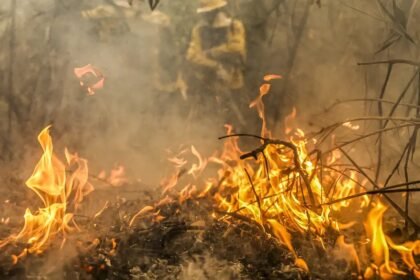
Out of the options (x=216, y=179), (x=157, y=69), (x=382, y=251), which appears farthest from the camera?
(x=157, y=69)

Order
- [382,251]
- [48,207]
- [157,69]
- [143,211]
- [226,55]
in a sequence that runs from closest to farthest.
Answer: [382,251] → [48,207] → [143,211] → [157,69] → [226,55]

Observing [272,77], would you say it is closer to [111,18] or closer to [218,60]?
[218,60]

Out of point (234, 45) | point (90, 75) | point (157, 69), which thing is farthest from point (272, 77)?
point (90, 75)

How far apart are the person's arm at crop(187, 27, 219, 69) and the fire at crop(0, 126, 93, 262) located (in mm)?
2075

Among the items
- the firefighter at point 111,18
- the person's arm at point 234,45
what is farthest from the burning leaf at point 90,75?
the person's arm at point 234,45

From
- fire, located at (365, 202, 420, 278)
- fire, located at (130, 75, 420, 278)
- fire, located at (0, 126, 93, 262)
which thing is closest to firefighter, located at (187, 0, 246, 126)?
fire, located at (130, 75, 420, 278)

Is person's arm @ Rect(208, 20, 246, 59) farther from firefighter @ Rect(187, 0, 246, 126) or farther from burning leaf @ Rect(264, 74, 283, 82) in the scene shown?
burning leaf @ Rect(264, 74, 283, 82)

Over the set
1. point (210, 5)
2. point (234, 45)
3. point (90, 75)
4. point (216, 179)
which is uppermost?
point (210, 5)

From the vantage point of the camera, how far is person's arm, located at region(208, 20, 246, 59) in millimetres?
Answer: 5266

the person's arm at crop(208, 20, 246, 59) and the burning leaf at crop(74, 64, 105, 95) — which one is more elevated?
the person's arm at crop(208, 20, 246, 59)

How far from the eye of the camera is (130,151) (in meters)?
5.31

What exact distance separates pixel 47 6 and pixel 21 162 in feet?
6.37

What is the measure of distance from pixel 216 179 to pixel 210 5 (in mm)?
2201

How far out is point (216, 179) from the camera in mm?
5051
